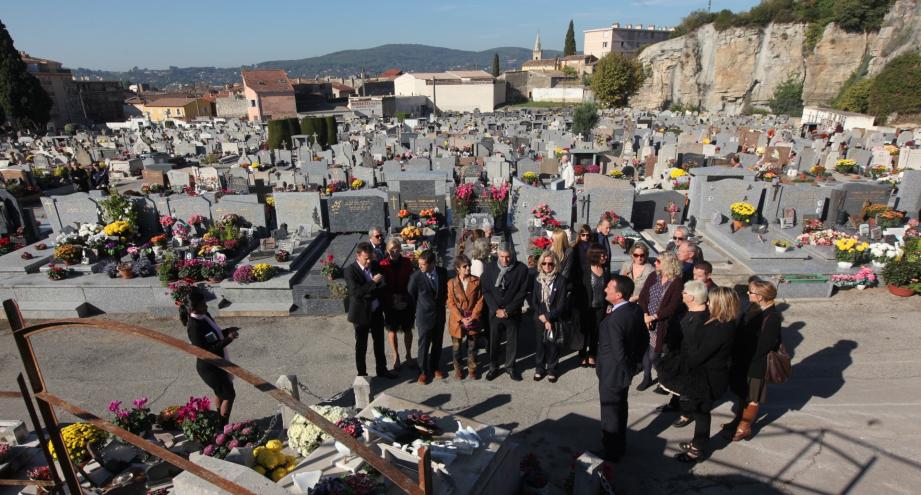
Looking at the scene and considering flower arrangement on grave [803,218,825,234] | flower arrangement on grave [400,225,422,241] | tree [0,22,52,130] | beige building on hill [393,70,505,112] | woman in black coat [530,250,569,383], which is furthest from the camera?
beige building on hill [393,70,505,112]

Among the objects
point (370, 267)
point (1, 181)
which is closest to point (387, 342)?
point (370, 267)

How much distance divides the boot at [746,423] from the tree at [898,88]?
137 feet

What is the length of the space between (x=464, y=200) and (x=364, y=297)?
20.0 ft

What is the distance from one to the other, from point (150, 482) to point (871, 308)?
10.5 metres

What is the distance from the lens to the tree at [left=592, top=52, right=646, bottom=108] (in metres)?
59.8

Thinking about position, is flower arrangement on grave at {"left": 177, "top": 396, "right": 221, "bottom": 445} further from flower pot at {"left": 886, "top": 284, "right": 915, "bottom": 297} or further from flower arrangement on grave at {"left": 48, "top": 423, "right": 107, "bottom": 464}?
flower pot at {"left": 886, "top": 284, "right": 915, "bottom": 297}

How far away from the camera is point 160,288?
31.0ft

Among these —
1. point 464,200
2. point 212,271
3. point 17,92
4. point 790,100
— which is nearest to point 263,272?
point 212,271

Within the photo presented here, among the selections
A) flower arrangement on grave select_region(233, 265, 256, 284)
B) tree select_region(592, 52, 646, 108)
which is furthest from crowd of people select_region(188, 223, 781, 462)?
tree select_region(592, 52, 646, 108)

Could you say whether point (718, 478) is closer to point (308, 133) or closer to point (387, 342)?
point (387, 342)

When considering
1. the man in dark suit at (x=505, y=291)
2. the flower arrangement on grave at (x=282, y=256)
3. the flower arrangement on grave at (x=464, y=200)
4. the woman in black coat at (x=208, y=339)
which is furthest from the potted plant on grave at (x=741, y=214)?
the woman in black coat at (x=208, y=339)

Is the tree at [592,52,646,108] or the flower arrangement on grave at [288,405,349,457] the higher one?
the tree at [592,52,646,108]

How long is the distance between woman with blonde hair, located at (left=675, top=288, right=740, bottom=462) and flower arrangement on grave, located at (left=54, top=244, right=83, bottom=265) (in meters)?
11.2

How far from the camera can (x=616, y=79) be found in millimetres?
59781
